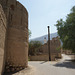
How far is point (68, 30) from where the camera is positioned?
52.2 feet

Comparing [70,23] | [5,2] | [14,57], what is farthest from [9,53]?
[70,23]

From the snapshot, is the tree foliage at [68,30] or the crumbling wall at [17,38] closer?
the crumbling wall at [17,38]

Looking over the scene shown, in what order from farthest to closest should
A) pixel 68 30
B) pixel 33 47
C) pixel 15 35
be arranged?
pixel 33 47 → pixel 68 30 → pixel 15 35

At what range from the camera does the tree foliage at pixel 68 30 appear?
1507 cm

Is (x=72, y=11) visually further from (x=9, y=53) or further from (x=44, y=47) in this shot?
(x=44, y=47)

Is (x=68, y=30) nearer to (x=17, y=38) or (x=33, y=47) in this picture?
(x=17, y=38)

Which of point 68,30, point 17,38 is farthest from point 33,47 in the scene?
point 17,38

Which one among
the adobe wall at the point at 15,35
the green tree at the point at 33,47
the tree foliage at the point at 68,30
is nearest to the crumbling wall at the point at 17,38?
the adobe wall at the point at 15,35

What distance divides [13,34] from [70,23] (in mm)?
11742

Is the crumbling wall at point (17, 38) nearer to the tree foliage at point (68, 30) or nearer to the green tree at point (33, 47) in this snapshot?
the tree foliage at point (68, 30)

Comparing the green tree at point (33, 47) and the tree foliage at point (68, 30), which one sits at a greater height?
the tree foliage at point (68, 30)

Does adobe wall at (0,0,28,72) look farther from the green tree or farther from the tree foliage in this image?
the green tree

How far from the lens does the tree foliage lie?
593 inches

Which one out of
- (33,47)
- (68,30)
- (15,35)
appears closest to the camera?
(15,35)
